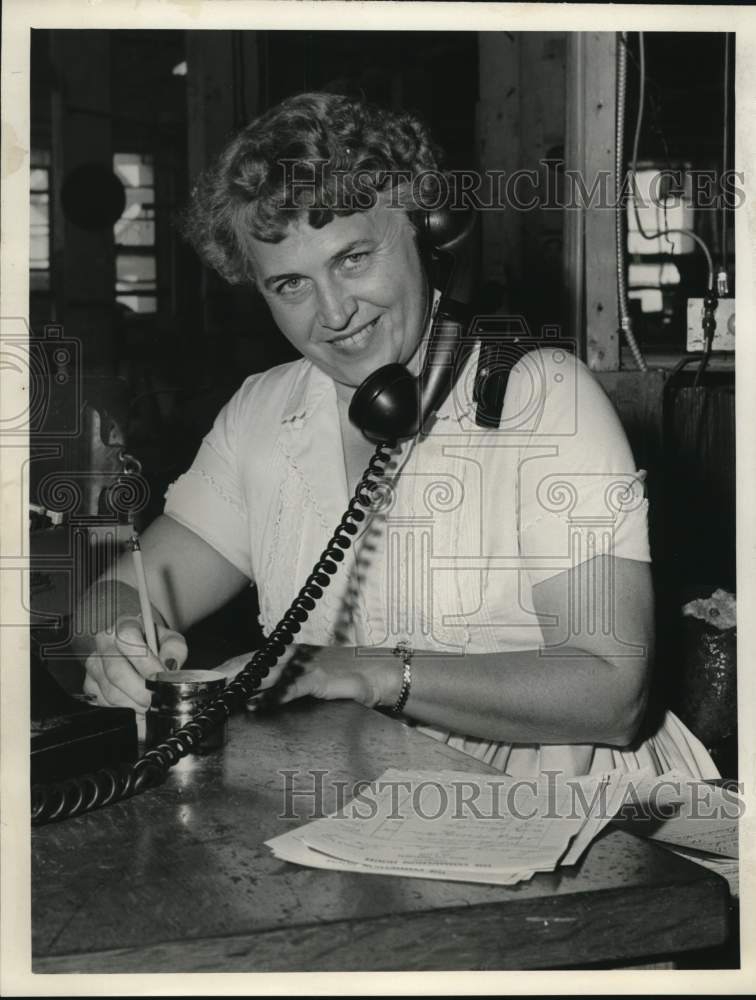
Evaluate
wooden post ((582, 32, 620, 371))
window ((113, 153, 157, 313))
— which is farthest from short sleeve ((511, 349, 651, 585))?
window ((113, 153, 157, 313))

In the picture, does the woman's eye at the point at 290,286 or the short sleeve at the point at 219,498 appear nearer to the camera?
the woman's eye at the point at 290,286

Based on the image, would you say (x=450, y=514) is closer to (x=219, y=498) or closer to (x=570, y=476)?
(x=570, y=476)

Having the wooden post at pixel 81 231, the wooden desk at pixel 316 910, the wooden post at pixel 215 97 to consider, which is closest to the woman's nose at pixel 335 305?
the wooden desk at pixel 316 910

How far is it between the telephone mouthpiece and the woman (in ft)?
0.37

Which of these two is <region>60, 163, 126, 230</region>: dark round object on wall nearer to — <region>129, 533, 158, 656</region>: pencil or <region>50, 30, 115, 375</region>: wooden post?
<region>50, 30, 115, 375</region>: wooden post

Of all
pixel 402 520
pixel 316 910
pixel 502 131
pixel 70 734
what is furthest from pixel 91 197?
pixel 316 910

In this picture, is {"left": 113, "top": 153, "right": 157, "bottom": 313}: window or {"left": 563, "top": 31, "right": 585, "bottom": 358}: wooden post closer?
{"left": 563, "top": 31, "right": 585, "bottom": 358}: wooden post

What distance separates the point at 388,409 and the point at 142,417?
240cm

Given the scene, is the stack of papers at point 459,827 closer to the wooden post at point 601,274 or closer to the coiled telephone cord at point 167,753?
the coiled telephone cord at point 167,753

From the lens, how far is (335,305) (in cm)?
170

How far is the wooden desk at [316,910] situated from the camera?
0.81 metres

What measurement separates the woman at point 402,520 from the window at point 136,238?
355cm

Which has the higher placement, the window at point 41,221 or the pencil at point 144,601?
the window at point 41,221

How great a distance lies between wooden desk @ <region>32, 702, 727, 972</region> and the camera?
0.81 metres
